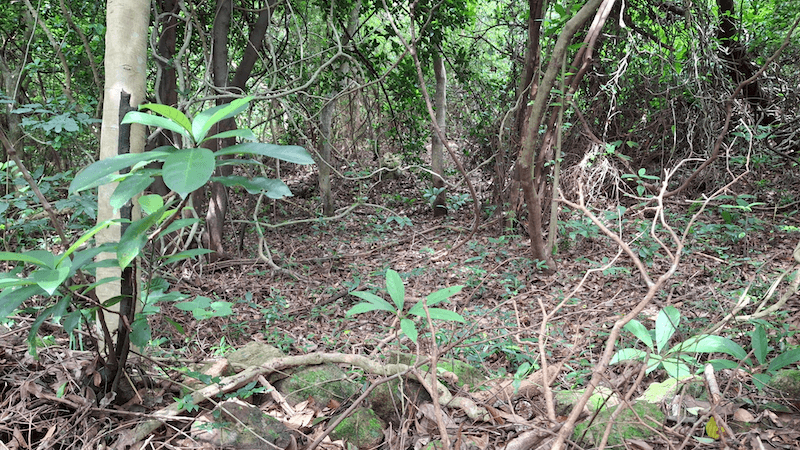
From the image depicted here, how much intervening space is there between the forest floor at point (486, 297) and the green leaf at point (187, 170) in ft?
3.10

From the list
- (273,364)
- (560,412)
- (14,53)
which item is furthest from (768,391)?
(14,53)

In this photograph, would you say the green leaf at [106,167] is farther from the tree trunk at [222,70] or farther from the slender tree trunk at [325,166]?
the slender tree trunk at [325,166]

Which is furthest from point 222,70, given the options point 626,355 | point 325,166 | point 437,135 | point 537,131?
point 626,355

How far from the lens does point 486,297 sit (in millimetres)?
4266

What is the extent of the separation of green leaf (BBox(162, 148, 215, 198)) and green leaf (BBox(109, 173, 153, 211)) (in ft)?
0.41

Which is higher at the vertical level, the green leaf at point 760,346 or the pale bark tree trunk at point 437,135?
the pale bark tree trunk at point 437,135

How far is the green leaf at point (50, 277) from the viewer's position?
1.11 metres

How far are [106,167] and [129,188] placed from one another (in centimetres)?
7

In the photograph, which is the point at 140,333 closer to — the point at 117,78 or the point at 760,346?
the point at 117,78

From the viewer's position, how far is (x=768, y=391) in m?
2.00

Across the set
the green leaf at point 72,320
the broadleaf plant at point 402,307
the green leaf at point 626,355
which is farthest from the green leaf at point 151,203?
the green leaf at point 626,355

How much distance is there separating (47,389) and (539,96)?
3.61 meters

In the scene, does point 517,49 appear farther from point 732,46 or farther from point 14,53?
point 14,53

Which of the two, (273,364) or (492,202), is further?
(492,202)
